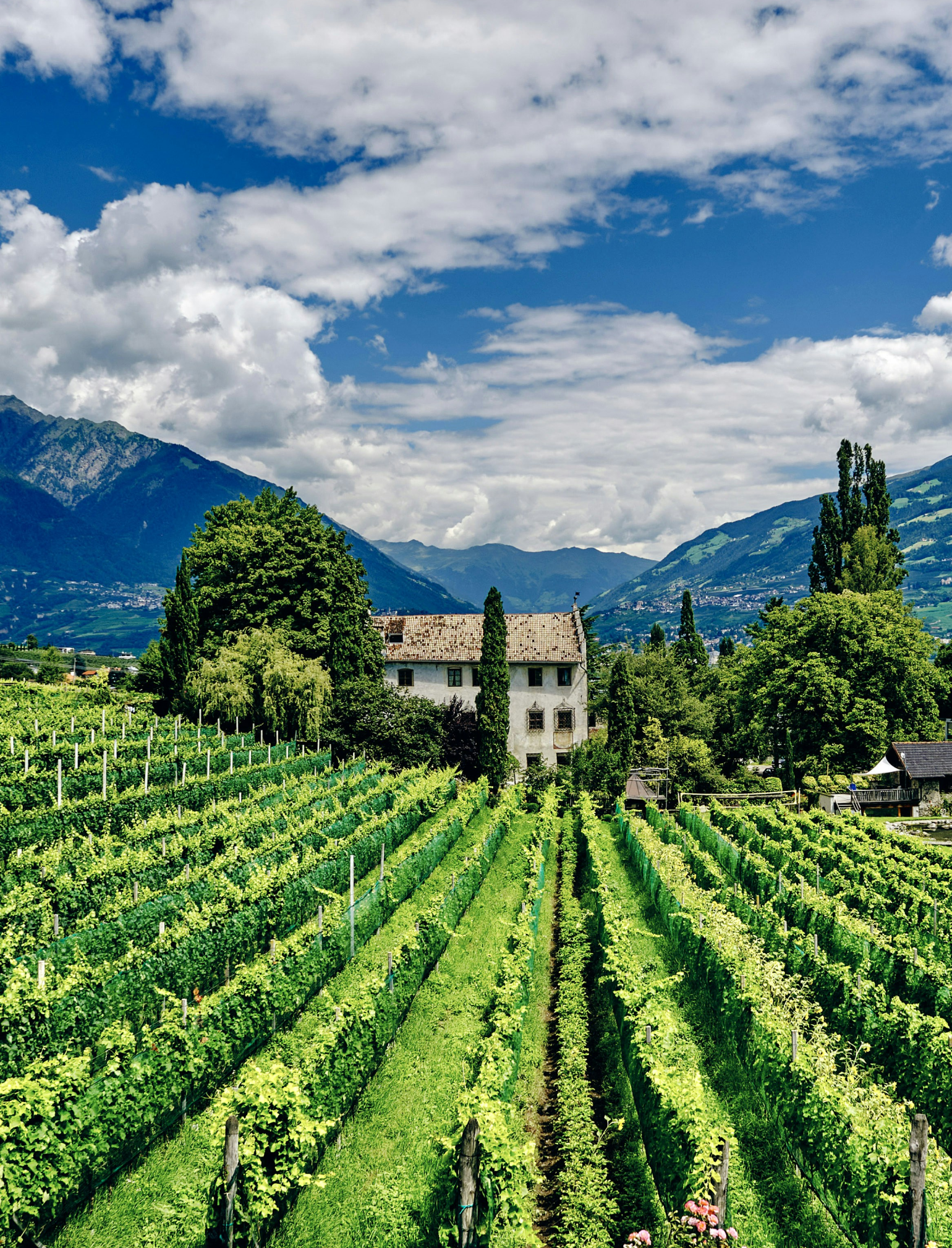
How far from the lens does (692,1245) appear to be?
9023 millimetres

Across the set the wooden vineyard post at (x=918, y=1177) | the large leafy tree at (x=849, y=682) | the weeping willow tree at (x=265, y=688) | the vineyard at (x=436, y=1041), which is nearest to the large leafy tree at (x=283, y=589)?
the weeping willow tree at (x=265, y=688)

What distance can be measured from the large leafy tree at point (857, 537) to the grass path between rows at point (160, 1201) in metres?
57.5

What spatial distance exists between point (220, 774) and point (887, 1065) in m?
25.0

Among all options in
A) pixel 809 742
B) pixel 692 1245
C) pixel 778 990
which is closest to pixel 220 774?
pixel 778 990

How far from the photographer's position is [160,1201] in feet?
34.0

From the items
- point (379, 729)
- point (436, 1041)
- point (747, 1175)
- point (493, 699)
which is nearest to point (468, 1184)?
point (747, 1175)

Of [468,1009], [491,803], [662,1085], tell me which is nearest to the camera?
[662,1085]

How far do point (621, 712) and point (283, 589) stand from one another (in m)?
21.2

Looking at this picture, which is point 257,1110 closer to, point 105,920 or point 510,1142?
point 510,1142

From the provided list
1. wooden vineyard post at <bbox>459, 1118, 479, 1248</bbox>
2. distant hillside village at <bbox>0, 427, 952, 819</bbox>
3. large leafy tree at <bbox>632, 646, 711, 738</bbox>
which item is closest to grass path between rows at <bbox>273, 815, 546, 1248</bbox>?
wooden vineyard post at <bbox>459, 1118, 479, 1248</bbox>

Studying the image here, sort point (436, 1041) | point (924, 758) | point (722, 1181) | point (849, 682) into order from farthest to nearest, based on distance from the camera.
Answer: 1. point (849, 682)
2. point (924, 758)
3. point (436, 1041)
4. point (722, 1181)

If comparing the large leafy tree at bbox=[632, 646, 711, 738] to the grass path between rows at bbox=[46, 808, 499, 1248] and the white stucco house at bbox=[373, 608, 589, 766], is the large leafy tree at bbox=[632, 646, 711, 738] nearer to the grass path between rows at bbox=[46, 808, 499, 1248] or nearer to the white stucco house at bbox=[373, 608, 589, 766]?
the white stucco house at bbox=[373, 608, 589, 766]

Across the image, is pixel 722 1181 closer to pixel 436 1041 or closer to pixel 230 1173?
pixel 230 1173

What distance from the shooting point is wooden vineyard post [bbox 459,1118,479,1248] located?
848 cm
